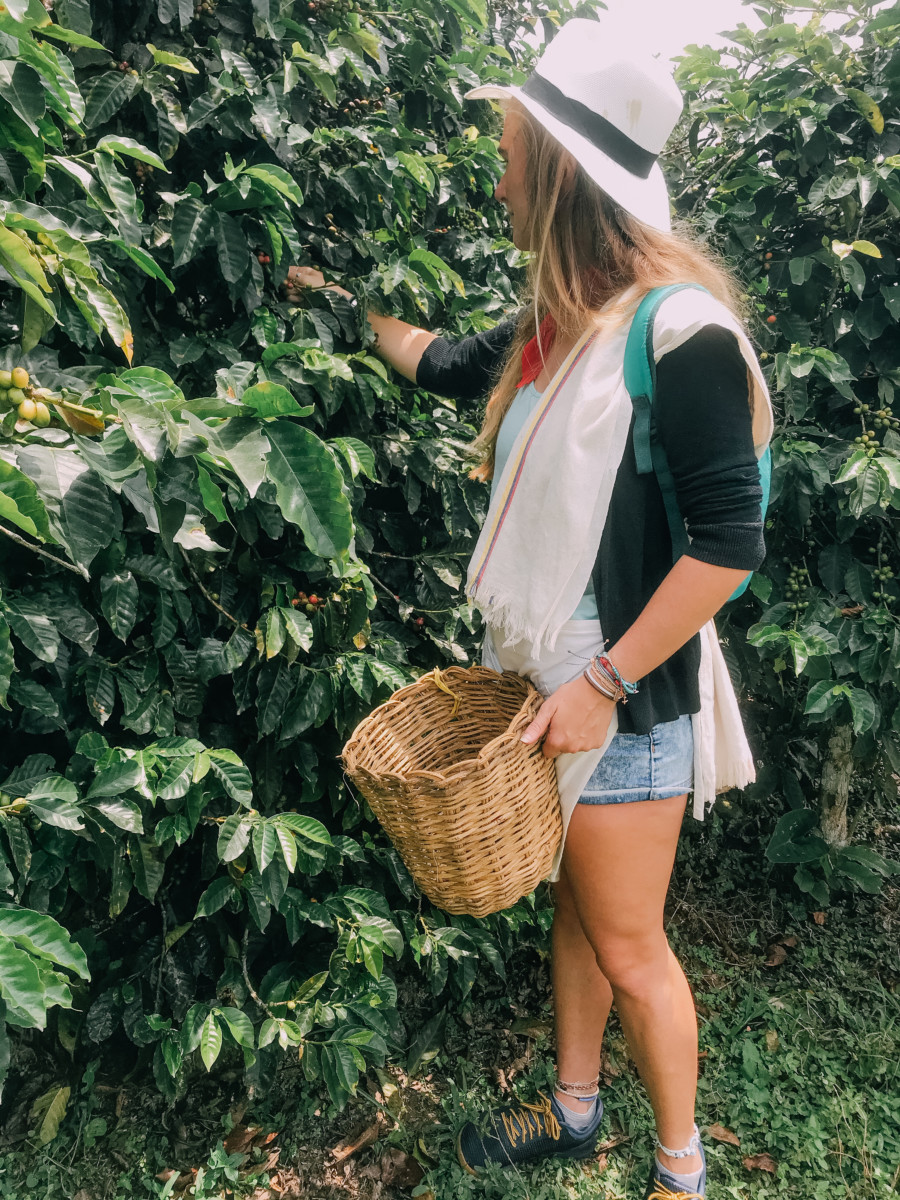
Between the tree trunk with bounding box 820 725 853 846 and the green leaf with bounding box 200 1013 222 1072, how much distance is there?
2029 millimetres

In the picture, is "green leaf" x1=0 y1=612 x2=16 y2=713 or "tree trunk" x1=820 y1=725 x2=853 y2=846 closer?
"green leaf" x1=0 y1=612 x2=16 y2=713

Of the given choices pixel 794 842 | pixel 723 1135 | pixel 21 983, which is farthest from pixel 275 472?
pixel 794 842

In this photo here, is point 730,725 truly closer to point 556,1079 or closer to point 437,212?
point 556,1079

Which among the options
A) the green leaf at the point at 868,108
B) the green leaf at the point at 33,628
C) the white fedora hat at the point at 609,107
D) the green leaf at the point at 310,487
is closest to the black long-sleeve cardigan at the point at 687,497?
the white fedora hat at the point at 609,107

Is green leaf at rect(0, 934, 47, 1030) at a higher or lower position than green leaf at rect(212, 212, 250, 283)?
lower

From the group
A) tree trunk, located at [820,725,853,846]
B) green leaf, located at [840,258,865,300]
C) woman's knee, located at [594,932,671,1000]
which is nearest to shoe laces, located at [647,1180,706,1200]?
woman's knee, located at [594,932,671,1000]

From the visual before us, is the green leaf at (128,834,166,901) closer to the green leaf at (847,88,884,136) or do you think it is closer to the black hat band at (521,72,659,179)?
the black hat band at (521,72,659,179)

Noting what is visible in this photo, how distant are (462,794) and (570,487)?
0.53 metres

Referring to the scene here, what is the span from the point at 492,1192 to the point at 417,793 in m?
1.24

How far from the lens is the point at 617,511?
1.39m

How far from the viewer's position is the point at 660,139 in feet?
4.67

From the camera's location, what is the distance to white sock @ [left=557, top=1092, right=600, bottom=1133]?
6.53 feet

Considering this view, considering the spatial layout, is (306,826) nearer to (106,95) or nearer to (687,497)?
(687,497)

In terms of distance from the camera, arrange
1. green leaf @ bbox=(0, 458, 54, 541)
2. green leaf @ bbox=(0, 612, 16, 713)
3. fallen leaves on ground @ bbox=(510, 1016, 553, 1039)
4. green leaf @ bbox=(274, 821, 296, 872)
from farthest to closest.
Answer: fallen leaves on ground @ bbox=(510, 1016, 553, 1039) → green leaf @ bbox=(274, 821, 296, 872) → green leaf @ bbox=(0, 612, 16, 713) → green leaf @ bbox=(0, 458, 54, 541)
